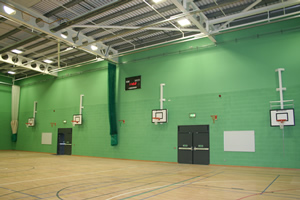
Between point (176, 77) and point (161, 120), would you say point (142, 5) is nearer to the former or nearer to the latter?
point (176, 77)

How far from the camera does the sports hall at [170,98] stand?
9766 mm

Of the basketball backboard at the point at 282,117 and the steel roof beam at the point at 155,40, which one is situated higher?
the steel roof beam at the point at 155,40

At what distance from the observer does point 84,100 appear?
2258cm

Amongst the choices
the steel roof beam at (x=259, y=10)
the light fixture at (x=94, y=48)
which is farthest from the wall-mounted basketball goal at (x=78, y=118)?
the steel roof beam at (x=259, y=10)

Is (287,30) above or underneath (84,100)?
above

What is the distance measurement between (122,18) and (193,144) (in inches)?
377

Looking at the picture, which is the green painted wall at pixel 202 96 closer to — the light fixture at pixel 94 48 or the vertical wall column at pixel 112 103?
the vertical wall column at pixel 112 103

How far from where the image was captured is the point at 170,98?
17578mm

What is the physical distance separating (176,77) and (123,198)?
469 inches

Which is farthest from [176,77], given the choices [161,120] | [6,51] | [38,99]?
[38,99]

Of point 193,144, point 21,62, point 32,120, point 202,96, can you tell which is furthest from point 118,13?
point 32,120

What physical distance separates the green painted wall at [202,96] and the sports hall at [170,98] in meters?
0.07

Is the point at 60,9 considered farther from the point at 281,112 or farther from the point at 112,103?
the point at 281,112

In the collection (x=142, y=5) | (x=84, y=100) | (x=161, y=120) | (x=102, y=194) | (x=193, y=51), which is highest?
(x=142, y=5)
